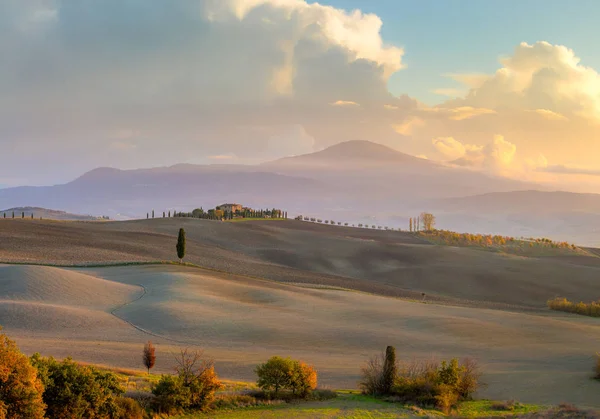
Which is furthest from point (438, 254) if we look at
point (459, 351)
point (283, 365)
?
point (283, 365)

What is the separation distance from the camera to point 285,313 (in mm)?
35688

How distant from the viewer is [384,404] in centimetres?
1905

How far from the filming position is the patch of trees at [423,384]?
19.3m

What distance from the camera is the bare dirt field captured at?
24.4m

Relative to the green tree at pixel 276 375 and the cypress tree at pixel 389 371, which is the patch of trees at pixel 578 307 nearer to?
the cypress tree at pixel 389 371

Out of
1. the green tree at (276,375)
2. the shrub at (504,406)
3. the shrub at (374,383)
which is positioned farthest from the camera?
the shrub at (374,383)

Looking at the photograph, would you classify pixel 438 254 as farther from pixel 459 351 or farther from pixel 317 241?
pixel 459 351

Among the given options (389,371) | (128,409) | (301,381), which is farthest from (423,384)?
(128,409)

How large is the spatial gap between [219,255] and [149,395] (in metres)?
49.0

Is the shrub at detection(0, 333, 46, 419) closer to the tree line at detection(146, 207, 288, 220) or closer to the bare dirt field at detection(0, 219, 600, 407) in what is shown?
the bare dirt field at detection(0, 219, 600, 407)

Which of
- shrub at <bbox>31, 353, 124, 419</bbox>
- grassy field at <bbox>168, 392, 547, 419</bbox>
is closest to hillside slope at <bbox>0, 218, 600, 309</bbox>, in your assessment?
grassy field at <bbox>168, 392, 547, 419</bbox>

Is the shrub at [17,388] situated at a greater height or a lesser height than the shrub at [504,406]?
greater

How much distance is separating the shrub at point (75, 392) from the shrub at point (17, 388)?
744 millimetres

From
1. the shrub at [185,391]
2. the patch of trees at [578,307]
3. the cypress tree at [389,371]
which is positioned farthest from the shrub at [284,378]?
the patch of trees at [578,307]
